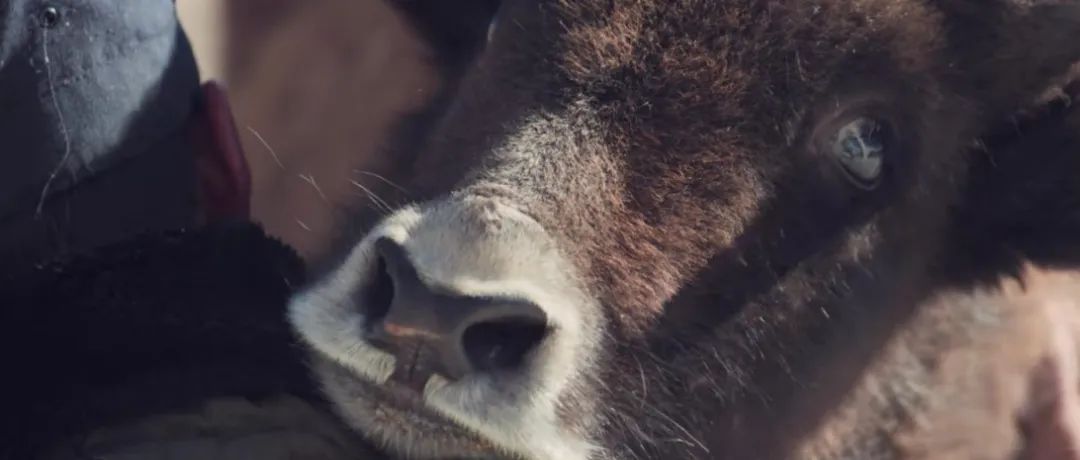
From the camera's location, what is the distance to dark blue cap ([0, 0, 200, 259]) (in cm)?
203

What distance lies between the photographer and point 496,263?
1851 millimetres

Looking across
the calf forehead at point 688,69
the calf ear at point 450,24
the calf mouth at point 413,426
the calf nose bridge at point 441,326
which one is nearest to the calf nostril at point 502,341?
the calf nose bridge at point 441,326

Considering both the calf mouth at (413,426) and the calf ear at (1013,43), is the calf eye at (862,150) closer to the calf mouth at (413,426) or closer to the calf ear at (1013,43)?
the calf ear at (1013,43)

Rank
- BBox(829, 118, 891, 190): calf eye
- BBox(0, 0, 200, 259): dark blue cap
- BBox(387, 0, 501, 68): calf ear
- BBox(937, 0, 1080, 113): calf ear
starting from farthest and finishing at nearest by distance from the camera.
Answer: BBox(387, 0, 501, 68): calf ear
BBox(937, 0, 1080, 113): calf ear
BBox(829, 118, 891, 190): calf eye
BBox(0, 0, 200, 259): dark blue cap

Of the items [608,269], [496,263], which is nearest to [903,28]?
[608,269]

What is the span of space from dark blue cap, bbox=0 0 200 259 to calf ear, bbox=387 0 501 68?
0.72 m

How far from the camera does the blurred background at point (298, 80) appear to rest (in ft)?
15.1

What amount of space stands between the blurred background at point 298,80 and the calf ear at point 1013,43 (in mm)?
2083

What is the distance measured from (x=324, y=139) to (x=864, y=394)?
250 cm

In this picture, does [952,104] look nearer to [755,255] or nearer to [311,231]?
[755,255]

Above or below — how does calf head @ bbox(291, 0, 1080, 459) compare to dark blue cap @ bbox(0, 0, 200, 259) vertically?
above

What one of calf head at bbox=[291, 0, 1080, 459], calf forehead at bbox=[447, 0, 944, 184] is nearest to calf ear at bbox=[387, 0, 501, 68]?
calf head at bbox=[291, 0, 1080, 459]

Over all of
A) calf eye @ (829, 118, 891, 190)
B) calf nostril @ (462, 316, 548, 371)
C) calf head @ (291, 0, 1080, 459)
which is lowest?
calf nostril @ (462, 316, 548, 371)

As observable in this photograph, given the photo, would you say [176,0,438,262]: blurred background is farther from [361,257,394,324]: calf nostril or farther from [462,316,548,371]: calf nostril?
[462,316,548,371]: calf nostril
